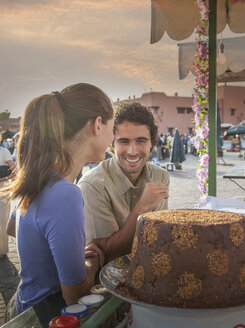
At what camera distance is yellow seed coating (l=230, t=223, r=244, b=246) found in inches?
41.2

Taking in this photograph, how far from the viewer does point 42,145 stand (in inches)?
59.7

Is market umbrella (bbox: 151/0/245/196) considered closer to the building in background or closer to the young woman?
the young woman

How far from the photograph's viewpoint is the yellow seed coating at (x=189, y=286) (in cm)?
98

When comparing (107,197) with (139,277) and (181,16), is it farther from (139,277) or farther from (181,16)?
(181,16)

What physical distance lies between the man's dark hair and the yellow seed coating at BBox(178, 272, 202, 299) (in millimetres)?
1548

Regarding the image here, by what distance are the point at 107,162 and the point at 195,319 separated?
1697mm

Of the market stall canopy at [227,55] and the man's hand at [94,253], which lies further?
the market stall canopy at [227,55]

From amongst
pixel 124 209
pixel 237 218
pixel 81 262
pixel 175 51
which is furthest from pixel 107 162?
pixel 175 51

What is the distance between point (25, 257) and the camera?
1.48 meters

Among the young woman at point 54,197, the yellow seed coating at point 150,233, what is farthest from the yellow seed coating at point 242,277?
the young woman at point 54,197

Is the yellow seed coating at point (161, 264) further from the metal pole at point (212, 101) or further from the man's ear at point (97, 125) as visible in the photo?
the metal pole at point (212, 101)

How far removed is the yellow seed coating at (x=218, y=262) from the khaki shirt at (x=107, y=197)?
3.57 feet

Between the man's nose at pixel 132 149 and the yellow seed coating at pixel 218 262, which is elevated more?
the man's nose at pixel 132 149

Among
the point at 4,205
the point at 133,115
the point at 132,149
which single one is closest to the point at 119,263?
the point at 132,149
